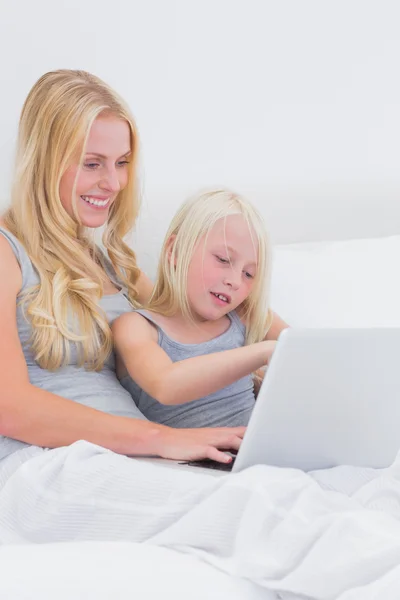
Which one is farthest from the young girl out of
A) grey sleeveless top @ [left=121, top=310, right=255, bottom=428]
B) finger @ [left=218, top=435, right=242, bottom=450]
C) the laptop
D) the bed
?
the bed

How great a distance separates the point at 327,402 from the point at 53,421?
445 millimetres

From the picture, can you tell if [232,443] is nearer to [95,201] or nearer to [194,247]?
[194,247]

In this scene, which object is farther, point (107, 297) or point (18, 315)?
point (107, 297)

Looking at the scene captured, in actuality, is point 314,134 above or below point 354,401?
above

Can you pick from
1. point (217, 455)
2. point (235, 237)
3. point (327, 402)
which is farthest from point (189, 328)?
point (327, 402)

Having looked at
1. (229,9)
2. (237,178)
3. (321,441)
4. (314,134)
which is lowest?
(321,441)

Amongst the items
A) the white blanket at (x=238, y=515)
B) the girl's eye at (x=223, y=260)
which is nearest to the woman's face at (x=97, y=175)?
the girl's eye at (x=223, y=260)

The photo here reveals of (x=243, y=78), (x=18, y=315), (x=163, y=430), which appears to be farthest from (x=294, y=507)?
(x=243, y=78)

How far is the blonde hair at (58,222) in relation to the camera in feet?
4.59

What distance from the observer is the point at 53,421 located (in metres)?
1.29

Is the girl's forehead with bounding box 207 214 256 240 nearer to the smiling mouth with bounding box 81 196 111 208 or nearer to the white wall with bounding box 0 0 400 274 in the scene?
the smiling mouth with bounding box 81 196 111 208

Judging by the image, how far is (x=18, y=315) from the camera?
4.62 feet

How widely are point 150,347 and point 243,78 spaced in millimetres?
889

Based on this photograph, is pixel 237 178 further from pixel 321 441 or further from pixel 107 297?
pixel 321 441
